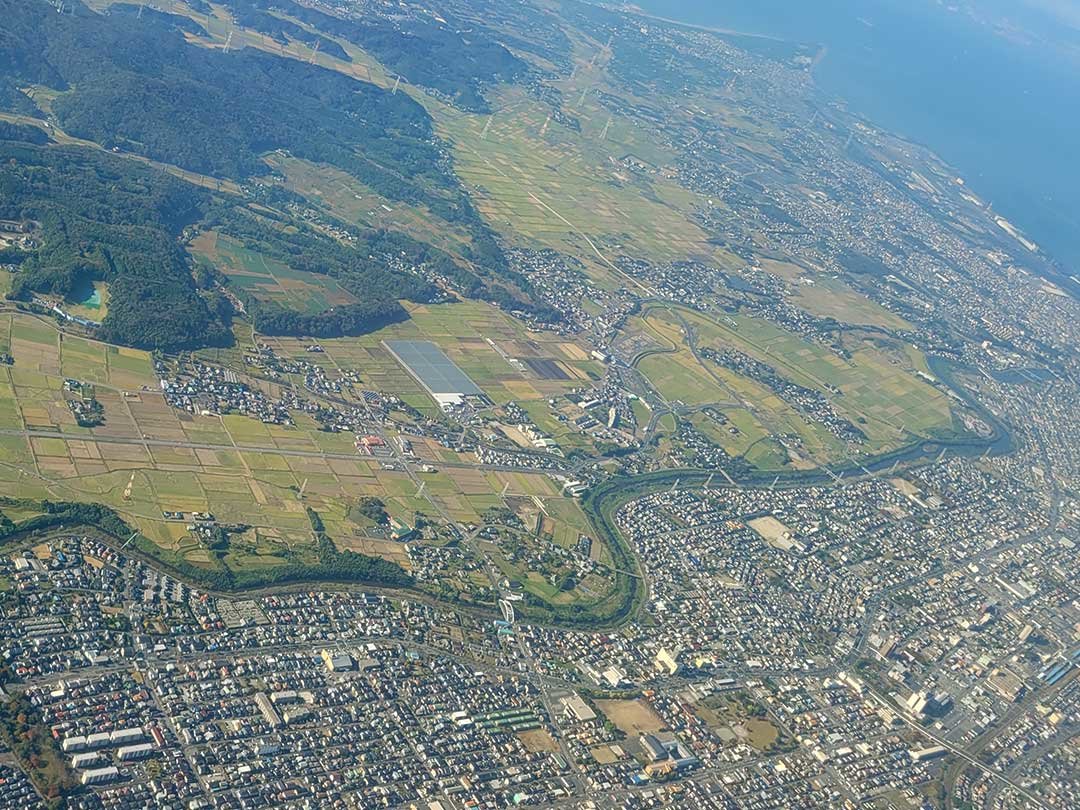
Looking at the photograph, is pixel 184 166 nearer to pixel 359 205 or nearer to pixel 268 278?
pixel 359 205

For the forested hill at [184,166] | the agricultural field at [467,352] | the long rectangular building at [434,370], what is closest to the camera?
A: the forested hill at [184,166]

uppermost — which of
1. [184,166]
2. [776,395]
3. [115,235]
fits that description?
[776,395]

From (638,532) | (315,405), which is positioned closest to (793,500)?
(638,532)

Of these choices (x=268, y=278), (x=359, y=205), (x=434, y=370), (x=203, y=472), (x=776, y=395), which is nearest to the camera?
(x=203, y=472)

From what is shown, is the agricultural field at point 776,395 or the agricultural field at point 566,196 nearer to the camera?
the agricultural field at point 776,395

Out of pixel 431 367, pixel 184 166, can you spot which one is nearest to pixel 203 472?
pixel 431 367

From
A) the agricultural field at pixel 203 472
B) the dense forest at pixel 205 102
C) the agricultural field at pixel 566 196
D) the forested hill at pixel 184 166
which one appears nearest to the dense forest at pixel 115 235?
the forested hill at pixel 184 166

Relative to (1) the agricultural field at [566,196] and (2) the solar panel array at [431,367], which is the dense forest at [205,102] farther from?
(2) the solar panel array at [431,367]

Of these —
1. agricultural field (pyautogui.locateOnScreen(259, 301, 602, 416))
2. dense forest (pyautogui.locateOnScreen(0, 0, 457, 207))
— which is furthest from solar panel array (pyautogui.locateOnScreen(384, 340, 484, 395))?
dense forest (pyautogui.locateOnScreen(0, 0, 457, 207))

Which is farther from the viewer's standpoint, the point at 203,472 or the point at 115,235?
the point at 115,235

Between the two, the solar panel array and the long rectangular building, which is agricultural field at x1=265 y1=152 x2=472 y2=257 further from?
the long rectangular building

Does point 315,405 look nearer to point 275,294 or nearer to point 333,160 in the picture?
point 275,294
